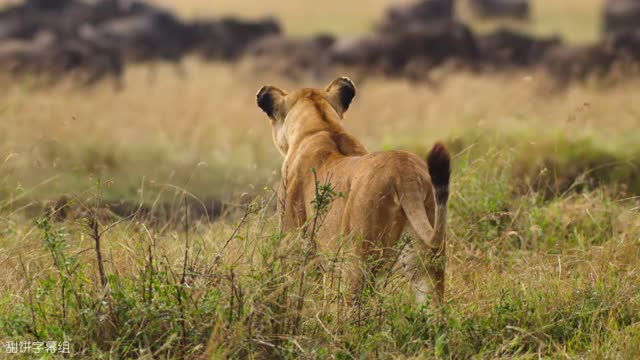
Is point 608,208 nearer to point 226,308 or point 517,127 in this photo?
point 226,308

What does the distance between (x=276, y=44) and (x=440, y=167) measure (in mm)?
17339

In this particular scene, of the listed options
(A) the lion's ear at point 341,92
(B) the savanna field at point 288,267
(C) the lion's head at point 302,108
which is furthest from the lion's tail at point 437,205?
(A) the lion's ear at point 341,92

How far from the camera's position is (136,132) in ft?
40.0

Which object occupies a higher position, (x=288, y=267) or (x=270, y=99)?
(x=270, y=99)

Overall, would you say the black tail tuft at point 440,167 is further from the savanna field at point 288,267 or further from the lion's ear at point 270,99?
the lion's ear at point 270,99

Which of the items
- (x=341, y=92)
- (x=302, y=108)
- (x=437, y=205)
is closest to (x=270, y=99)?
(x=302, y=108)

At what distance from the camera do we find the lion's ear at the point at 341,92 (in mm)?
5719

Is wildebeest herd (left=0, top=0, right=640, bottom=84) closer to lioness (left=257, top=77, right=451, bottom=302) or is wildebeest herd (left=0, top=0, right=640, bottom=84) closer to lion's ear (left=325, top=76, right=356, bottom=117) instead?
lion's ear (left=325, top=76, right=356, bottom=117)

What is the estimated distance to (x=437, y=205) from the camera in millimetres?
4086

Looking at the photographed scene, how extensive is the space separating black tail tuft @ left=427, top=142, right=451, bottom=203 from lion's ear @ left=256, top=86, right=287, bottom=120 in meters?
1.79

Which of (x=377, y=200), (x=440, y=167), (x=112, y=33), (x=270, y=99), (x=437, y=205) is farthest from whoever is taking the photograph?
(x=112, y=33)

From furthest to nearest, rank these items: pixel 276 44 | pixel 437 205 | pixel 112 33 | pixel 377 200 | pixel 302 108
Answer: pixel 112 33, pixel 276 44, pixel 302 108, pixel 377 200, pixel 437 205

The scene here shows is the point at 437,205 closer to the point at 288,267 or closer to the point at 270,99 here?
the point at 288,267

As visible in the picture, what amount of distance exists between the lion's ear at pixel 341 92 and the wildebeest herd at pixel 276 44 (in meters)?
9.89
